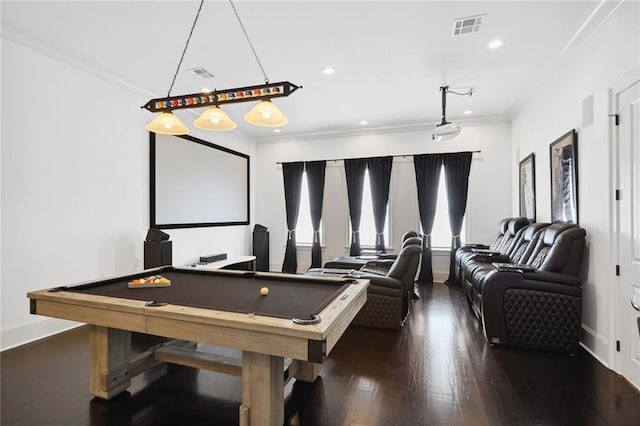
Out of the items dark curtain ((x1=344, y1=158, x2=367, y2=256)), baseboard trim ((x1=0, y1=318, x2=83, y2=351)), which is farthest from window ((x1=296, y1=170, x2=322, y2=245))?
baseboard trim ((x1=0, y1=318, x2=83, y2=351))

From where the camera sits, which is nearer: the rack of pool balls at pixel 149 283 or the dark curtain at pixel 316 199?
the rack of pool balls at pixel 149 283

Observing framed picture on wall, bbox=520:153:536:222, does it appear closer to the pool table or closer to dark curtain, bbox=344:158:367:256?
dark curtain, bbox=344:158:367:256

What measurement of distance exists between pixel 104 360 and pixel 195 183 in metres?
3.83

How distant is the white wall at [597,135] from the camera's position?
2607 millimetres

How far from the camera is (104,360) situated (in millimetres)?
2180

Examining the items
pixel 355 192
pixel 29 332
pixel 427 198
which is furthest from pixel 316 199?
pixel 29 332

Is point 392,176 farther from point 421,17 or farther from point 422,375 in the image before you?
point 422,375

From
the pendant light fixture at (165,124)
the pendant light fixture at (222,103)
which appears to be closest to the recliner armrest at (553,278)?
the pendant light fixture at (222,103)

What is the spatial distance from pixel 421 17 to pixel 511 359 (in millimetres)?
3374

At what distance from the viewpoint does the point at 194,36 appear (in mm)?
3215

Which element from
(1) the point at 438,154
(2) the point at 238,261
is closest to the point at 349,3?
(1) the point at 438,154

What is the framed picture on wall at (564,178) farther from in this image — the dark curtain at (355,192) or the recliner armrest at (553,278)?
the dark curtain at (355,192)

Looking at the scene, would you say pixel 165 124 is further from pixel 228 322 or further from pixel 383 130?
pixel 383 130

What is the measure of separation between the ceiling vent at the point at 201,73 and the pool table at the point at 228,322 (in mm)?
2800
